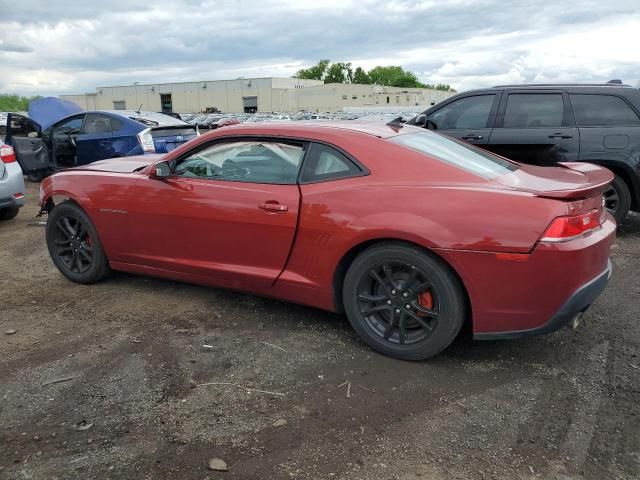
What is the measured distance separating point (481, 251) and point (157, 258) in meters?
2.50

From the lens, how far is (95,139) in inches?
366

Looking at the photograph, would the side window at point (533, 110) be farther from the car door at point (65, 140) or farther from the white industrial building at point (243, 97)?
the white industrial building at point (243, 97)

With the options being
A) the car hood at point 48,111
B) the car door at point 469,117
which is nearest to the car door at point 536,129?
the car door at point 469,117

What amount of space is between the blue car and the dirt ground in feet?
17.4

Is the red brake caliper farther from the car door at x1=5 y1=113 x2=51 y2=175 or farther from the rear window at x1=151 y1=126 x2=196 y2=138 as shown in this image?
the car door at x1=5 y1=113 x2=51 y2=175

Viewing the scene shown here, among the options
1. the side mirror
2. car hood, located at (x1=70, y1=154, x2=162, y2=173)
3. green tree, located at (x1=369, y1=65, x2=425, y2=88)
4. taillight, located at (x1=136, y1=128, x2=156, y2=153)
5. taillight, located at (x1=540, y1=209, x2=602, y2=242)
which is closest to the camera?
taillight, located at (x1=540, y1=209, x2=602, y2=242)

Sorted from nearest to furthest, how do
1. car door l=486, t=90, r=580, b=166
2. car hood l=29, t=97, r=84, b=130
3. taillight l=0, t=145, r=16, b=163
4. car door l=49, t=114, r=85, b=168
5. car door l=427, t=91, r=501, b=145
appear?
car door l=486, t=90, r=580, b=166 → car door l=427, t=91, r=501, b=145 → taillight l=0, t=145, r=16, b=163 → car door l=49, t=114, r=85, b=168 → car hood l=29, t=97, r=84, b=130

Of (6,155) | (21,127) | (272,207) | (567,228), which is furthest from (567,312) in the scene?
(21,127)

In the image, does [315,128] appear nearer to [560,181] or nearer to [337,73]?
[560,181]

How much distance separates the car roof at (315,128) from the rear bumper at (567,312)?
1465 mm

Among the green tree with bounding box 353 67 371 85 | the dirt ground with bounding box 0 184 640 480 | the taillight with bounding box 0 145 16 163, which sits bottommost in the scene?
the dirt ground with bounding box 0 184 640 480

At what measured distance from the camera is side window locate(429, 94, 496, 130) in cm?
656

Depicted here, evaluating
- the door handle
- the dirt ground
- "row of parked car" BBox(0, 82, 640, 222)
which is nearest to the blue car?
"row of parked car" BBox(0, 82, 640, 222)

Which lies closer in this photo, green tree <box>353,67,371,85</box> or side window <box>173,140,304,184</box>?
side window <box>173,140,304,184</box>
